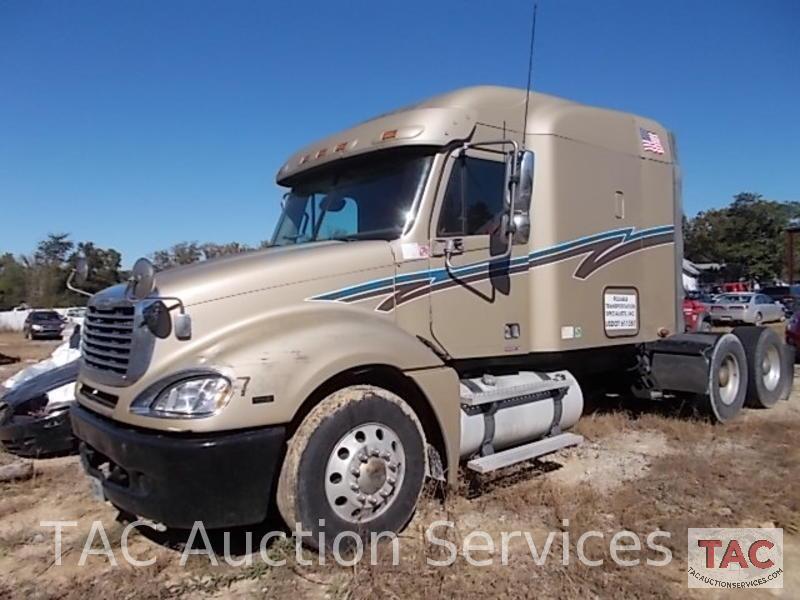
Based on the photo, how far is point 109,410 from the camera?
3865mm

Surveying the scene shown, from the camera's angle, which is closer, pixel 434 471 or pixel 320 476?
pixel 320 476

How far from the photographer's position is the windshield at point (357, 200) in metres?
4.93

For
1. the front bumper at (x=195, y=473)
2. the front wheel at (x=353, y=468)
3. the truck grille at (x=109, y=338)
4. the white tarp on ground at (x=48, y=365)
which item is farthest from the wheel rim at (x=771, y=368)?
the white tarp on ground at (x=48, y=365)

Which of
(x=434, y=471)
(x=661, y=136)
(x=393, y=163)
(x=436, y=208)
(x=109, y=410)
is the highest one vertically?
(x=661, y=136)

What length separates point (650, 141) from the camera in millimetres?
7293

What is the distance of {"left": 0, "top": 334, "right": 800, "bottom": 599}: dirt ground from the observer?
357 centimetres

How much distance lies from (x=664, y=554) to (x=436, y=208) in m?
2.79

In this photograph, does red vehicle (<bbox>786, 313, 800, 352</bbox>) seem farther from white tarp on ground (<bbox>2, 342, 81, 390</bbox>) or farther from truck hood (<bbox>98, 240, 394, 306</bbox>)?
white tarp on ground (<bbox>2, 342, 81, 390</bbox>)

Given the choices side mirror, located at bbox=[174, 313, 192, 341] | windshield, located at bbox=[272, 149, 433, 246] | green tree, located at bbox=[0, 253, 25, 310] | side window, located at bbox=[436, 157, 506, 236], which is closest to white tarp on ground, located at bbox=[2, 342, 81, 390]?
windshield, located at bbox=[272, 149, 433, 246]

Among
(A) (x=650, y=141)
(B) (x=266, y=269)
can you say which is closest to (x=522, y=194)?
(B) (x=266, y=269)

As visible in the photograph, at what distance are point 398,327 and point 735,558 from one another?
8.39 feet

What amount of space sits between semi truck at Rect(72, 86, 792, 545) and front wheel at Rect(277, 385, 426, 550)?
0.01 m

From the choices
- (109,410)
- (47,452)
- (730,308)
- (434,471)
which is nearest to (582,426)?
(434,471)

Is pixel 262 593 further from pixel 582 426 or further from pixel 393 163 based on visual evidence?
pixel 582 426
